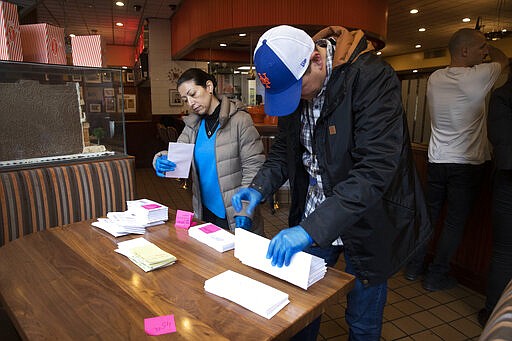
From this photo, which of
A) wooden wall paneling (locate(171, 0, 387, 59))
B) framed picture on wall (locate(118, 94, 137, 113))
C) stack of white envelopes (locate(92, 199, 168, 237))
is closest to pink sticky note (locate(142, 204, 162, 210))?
stack of white envelopes (locate(92, 199, 168, 237))

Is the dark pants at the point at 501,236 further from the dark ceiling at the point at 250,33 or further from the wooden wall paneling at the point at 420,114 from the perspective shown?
the wooden wall paneling at the point at 420,114

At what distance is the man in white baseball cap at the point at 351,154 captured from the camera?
116cm

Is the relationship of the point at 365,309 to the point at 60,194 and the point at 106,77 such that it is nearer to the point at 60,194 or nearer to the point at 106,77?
the point at 60,194

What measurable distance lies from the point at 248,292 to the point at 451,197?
2.10m

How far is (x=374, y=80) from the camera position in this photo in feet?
4.02

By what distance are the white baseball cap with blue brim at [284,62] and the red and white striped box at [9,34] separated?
1644 mm

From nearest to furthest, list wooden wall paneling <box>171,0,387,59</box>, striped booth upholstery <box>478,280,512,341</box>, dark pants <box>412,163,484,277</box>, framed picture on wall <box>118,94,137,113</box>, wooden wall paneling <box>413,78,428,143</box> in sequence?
striped booth upholstery <box>478,280,512,341</box>, dark pants <box>412,163,484,277</box>, wooden wall paneling <box>171,0,387,59</box>, wooden wall paneling <box>413,78,428,143</box>, framed picture on wall <box>118,94,137,113</box>

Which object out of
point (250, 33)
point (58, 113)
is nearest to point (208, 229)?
point (58, 113)

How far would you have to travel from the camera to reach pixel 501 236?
219cm

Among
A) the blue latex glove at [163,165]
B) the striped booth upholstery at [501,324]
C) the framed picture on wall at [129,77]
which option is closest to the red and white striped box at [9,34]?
the blue latex glove at [163,165]

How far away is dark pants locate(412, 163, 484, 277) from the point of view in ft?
8.41

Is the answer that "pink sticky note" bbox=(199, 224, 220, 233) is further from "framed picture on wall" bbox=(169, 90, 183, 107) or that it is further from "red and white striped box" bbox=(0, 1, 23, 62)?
"framed picture on wall" bbox=(169, 90, 183, 107)

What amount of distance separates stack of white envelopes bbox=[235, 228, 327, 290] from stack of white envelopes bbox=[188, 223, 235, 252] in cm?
11

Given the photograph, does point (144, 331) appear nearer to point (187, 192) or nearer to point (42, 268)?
point (42, 268)
